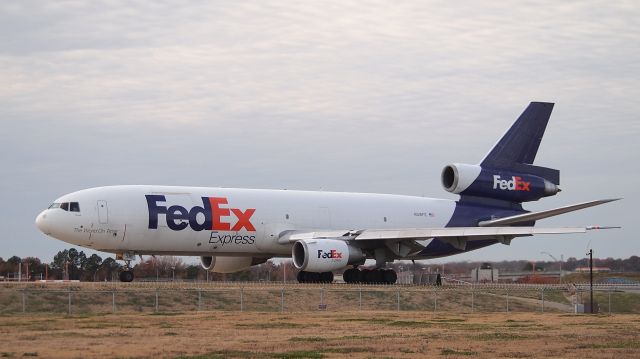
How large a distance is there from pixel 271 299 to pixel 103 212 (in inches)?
341

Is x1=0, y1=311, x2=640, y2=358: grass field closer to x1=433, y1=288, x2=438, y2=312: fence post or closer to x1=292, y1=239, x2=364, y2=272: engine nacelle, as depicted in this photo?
x1=433, y1=288, x2=438, y2=312: fence post

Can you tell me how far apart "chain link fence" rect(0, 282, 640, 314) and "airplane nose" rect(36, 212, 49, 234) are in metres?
3.93

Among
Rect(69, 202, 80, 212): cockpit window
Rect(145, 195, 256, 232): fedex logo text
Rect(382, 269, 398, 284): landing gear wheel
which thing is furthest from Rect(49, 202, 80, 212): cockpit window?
Rect(382, 269, 398, 284): landing gear wheel

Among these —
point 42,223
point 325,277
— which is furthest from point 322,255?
point 42,223

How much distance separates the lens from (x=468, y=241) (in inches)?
2223

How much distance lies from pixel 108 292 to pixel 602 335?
18867mm

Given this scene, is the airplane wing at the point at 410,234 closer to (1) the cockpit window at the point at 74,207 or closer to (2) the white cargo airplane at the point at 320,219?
(2) the white cargo airplane at the point at 320,219

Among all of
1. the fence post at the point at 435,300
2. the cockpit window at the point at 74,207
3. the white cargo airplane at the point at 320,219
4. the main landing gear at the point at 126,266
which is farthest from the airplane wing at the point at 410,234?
the cockpit window at the point at 74,207

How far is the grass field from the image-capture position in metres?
23.9

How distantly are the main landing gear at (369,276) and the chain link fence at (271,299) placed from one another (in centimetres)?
367

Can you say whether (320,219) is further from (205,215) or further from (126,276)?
(126,276)

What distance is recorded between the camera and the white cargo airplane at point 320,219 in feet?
153

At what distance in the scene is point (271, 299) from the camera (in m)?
43.2

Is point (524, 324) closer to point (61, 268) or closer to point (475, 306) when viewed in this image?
point (475, 306)
